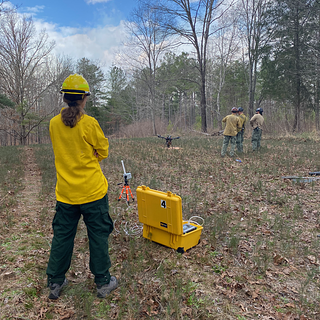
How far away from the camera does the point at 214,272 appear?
11.4ft

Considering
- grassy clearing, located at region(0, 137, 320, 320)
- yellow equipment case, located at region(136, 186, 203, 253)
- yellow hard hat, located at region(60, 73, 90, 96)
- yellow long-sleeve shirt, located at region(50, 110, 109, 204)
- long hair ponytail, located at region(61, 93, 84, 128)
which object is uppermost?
yellow hard hat, located at region(60, 73, 90, 96)

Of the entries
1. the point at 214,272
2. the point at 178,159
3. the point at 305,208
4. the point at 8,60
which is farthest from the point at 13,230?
the point at 8,60

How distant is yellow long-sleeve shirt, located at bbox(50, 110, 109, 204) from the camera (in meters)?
2.68

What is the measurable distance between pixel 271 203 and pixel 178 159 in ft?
17.6

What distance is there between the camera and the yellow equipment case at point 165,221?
3541 mm

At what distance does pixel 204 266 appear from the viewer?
3.60 m

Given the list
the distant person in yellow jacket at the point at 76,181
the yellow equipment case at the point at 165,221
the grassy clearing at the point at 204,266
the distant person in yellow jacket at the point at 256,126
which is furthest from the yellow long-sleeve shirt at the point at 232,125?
the distant person in yellow jacket at the point at 76,181

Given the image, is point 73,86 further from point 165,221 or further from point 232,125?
point 232,125

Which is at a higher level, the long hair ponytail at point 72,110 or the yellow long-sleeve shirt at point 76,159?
the long hair ponytail at point 72,110

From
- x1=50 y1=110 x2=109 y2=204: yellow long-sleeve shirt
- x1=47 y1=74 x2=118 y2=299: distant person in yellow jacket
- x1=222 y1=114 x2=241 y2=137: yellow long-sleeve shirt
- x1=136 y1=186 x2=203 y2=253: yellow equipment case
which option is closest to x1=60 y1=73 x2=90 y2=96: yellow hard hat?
x1=47 y1=74 x2=118 y2=299: distant person in yellow jacket

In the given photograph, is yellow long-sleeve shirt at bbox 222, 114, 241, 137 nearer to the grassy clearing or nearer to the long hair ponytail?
the grassy clearing

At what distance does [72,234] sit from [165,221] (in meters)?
1.35

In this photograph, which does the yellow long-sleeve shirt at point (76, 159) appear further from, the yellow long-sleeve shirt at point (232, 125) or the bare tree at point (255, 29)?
the bare tree at point (255, 29)

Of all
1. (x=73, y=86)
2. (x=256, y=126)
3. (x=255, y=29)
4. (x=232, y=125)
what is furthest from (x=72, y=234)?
(x=255, y=29)
